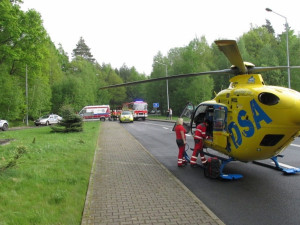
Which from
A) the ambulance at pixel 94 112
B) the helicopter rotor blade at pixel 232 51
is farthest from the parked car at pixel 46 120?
the helicopter rotor blade at pixel 232 51

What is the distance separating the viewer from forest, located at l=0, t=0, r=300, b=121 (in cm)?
3030

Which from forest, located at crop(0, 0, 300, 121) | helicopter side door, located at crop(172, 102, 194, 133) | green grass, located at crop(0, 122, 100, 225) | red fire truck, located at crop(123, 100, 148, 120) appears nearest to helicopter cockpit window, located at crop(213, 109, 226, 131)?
helicopter side door, located at crop(172, 102, 194, 133)

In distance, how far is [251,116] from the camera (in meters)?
6.62

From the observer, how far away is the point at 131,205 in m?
5.50

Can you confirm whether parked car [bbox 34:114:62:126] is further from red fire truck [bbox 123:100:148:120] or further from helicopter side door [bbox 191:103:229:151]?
helicopter side door [bbox 191:103:229:151]

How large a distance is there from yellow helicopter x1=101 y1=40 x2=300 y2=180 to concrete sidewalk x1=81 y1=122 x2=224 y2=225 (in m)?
1.77

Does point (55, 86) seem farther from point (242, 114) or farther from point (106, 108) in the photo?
point (242, 114)

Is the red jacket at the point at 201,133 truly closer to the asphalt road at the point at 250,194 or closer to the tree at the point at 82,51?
the asphalt road at the point at 250,194

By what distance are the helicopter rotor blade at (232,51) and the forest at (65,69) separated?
5011 millimetres

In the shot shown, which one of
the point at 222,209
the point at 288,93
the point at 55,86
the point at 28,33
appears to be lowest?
the point at 222,209

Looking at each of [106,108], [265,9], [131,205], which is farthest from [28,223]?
[106,108]

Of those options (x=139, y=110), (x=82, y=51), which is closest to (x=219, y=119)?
(x=139, y=110)

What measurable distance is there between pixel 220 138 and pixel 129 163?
347cm

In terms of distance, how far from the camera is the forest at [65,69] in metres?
30.3
